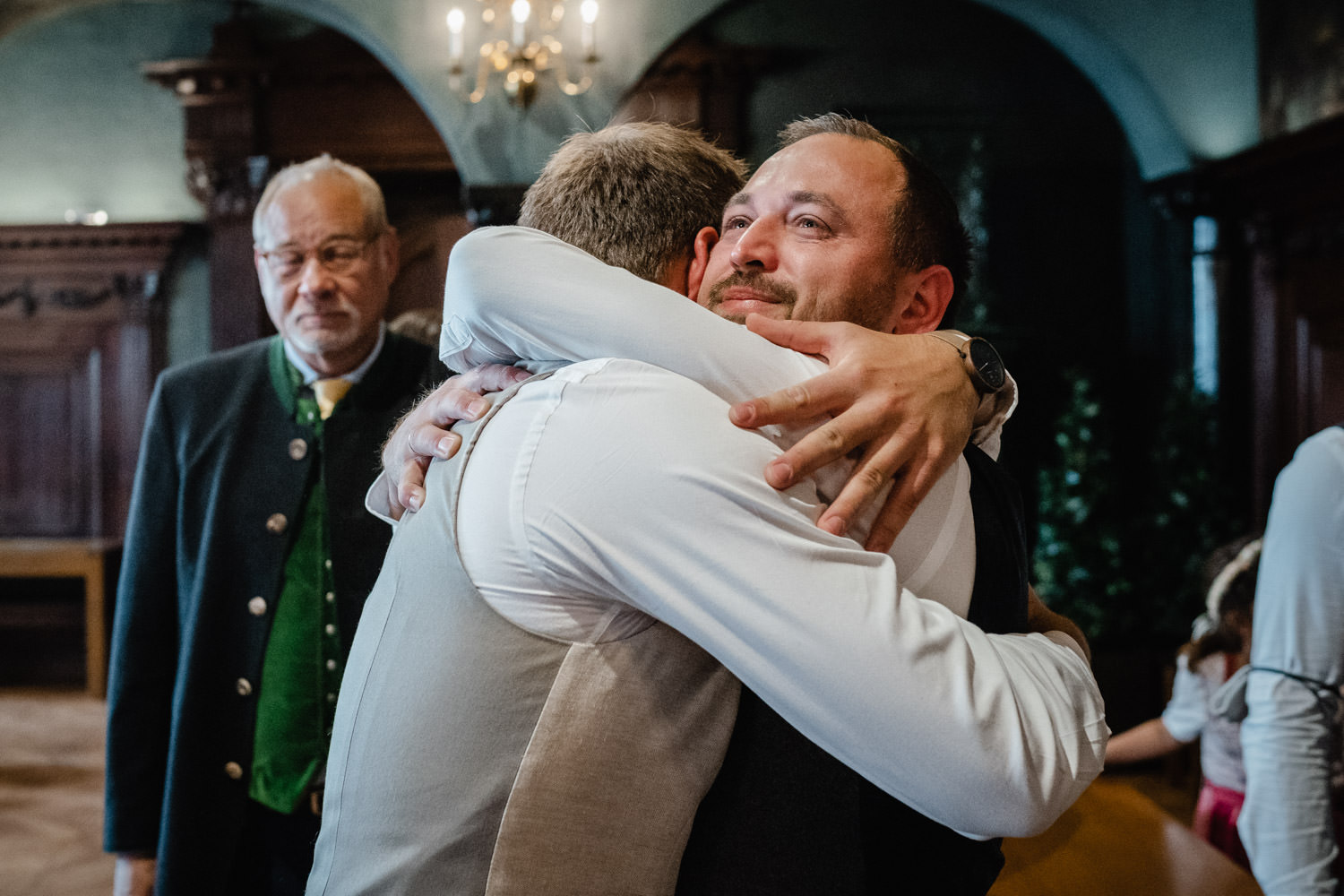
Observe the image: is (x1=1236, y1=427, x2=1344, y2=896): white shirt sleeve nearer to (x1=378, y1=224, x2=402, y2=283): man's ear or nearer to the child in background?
the child in background

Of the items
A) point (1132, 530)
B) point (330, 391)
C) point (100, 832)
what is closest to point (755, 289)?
point (330, 391)

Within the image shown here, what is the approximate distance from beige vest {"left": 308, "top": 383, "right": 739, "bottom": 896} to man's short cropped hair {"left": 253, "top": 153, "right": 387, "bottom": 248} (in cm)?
132

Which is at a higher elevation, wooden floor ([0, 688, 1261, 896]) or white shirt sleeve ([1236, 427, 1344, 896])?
white shirt sleeve ([1236, 427, 1344, 896])

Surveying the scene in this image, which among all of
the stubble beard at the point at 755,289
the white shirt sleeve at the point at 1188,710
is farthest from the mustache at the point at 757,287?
the white shirt sleeve at the point at 1188,710

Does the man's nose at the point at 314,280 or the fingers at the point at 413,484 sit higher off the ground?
the man's nose at the point at 314,280

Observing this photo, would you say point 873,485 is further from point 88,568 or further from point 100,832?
point 88,568

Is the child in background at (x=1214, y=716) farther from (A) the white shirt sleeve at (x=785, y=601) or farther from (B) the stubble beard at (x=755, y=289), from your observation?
(A) the white shirt sleeve at (x=785, y=601)

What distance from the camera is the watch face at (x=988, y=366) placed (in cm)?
118

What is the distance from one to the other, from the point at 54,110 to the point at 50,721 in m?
3.73

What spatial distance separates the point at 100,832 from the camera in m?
4.34

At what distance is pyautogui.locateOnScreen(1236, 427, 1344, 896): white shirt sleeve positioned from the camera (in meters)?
1.85

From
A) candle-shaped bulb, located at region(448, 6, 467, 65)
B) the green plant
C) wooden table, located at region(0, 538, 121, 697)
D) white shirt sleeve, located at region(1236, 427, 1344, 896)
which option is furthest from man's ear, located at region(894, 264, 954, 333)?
wooden table, located at region(0, 538, 121, 697)

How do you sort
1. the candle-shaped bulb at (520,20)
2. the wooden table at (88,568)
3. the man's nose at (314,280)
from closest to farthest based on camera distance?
1. the man's nose at (314,280)
2. the candle-shaped bulb at (520,20)
3. the wooden table at (88,568)

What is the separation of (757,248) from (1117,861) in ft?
4.53
